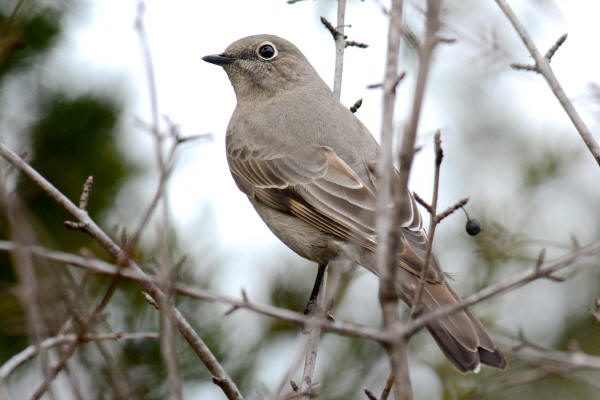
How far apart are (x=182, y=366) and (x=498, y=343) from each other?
2320 mm

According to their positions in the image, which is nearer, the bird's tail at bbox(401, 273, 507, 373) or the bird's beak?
the bird's tail at bbox(401, 273, 507, 373)

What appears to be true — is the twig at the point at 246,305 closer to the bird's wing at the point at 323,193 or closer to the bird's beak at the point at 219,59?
the bird's wing at the point at 323,193

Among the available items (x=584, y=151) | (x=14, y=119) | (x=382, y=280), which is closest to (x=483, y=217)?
(x=584, y=151)

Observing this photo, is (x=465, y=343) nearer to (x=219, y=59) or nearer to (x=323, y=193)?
(x=323, y=193)

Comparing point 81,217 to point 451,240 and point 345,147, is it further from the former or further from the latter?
point 451,240

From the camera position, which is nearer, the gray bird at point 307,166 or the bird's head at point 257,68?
the gray bird at point 307,166

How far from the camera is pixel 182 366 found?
6.20 meters

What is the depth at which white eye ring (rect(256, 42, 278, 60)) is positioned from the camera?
7214mm

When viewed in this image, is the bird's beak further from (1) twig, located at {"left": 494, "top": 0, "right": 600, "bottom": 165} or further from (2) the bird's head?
(1) twig, located at {"left": 494, "top": 0, "right": 600, "bottom": 165}

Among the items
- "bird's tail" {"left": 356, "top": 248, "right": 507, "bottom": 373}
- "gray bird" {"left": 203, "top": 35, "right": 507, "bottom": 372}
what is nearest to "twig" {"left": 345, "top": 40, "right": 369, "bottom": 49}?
"gray bird" {"left": 203, "top": 35, "right": 507, "bottom": 372}

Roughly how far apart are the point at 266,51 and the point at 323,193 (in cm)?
177

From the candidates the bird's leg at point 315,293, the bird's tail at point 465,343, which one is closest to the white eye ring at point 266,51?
the bird's leg at point 315,293

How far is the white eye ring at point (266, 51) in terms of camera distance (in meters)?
7.21

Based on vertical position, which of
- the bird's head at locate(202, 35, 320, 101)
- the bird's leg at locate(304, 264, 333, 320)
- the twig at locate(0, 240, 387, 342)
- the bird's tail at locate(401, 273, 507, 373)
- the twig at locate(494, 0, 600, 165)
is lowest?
the bird's leg at locate(304, 264, 333, 320)
